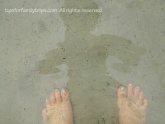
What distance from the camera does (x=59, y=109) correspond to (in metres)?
1.77

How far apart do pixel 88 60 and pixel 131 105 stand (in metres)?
0.37

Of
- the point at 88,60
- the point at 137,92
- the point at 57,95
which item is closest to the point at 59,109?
the point at 57,95

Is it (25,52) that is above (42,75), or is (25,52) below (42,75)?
above

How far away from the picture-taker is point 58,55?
170cm

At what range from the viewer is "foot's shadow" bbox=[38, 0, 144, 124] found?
168 centimetres

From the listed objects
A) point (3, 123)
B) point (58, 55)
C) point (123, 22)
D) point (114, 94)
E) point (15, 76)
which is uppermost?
point (123, 22)

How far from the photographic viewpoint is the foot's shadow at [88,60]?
168 centimetres

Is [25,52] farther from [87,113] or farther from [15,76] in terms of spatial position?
[87,113]

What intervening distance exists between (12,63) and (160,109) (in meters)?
0.88

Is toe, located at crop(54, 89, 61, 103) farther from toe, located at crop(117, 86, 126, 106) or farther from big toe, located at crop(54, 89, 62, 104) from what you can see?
toe, located at crop(117, 86, 126, 106)

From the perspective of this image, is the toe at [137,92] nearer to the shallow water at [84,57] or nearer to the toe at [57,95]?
the shallow water at [84,57]

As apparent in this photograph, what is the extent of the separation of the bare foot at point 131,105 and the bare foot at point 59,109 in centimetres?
30

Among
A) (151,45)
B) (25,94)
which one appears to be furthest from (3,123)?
(151,45)

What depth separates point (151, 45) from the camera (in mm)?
1680
